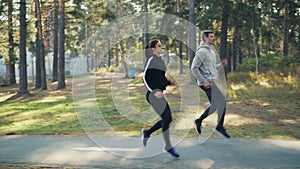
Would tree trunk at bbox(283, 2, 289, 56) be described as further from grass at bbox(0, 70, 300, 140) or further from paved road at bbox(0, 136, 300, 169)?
paved road at bbox(0, 136, 300, 169)

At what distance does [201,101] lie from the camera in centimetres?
1823

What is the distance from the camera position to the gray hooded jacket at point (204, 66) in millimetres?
8055

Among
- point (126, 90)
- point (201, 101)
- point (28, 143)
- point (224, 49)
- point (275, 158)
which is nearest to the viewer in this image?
point (275, 158)

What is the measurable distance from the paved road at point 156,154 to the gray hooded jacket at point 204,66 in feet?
4.52

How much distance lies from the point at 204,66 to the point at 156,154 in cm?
213

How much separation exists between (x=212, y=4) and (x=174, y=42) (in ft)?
31.8

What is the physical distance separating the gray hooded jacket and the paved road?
4.52 ft

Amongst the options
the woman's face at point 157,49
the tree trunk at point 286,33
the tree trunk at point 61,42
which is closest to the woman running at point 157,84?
the woman's face at point 157,49

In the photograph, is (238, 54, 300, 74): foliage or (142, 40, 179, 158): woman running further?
(238, 54, 300, 74): foliage

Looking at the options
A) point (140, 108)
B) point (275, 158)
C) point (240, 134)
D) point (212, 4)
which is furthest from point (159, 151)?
point (212, 4)

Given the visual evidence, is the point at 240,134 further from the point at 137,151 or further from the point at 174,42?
the point at 174,42

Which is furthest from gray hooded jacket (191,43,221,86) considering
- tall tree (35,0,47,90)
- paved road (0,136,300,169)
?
tall tree (35,0,47,90)

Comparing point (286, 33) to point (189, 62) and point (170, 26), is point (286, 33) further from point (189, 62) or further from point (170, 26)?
point (170, 26)

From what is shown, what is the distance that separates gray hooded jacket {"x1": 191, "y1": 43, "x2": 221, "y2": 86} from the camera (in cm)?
805
